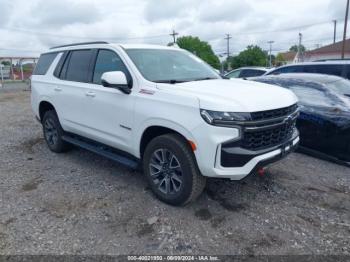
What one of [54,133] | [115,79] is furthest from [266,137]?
[54,133]

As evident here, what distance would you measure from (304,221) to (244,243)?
835 mm

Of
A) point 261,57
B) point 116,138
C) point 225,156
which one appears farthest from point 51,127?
point 261,57

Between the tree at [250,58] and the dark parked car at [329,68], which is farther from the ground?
the tree at [250,58]

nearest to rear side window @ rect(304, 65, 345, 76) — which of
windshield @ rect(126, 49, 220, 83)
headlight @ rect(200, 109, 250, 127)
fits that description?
windshield @ rect(126, 49, 220, 83)

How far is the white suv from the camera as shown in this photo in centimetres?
301

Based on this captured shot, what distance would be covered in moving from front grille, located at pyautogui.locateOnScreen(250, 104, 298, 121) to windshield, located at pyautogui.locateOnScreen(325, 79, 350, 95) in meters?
2.55

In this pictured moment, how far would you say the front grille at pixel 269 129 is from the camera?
10.0ft

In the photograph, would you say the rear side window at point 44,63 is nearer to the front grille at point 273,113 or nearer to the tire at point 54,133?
the tire at point 54,133

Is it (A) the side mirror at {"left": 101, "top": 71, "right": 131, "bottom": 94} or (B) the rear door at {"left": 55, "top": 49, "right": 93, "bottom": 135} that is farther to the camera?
(B) the rear door at {"left": 55, "top": 49, "right": 93, "bottom": 135}

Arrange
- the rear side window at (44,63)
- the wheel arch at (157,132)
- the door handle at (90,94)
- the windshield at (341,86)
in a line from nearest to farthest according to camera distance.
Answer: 1. the wheel arch at (157,132)
2. the door handle at (90,94)
3. the rear side window at (44,63)
4. the windshield at (341,86)

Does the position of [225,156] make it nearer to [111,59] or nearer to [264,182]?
[264,182]

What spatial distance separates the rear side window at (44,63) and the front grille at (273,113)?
4.00 m

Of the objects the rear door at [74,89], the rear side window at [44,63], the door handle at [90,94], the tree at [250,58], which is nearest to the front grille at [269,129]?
the door handle at [90,94]

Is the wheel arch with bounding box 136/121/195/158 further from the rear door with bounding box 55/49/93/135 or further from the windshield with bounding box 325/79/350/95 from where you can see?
the windshield with bounding box 325/79/350/95
